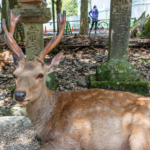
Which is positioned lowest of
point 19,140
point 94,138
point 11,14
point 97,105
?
point 19,140

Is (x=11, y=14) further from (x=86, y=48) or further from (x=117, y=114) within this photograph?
(x=86, y=48)

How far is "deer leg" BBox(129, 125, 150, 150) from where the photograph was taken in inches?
81.6

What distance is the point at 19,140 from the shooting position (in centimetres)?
286

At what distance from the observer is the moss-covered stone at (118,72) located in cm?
448

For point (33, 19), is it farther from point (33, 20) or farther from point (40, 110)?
point (40, 110)

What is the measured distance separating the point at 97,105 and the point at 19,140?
142 cm

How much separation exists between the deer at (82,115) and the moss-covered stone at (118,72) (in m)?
1.96

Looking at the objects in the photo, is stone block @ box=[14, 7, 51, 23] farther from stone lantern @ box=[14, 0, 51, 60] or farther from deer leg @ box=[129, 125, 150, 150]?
deer leg @ box=[129, 125, 150, 150]

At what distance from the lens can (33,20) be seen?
4.16m

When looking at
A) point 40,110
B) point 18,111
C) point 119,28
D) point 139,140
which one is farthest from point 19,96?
point 119,28

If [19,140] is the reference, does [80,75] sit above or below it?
above

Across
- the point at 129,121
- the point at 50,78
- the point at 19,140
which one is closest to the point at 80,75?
the point at 50,78

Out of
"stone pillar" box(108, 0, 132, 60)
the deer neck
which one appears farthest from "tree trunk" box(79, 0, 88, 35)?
the deer neck

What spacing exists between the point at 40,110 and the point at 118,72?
258cm
